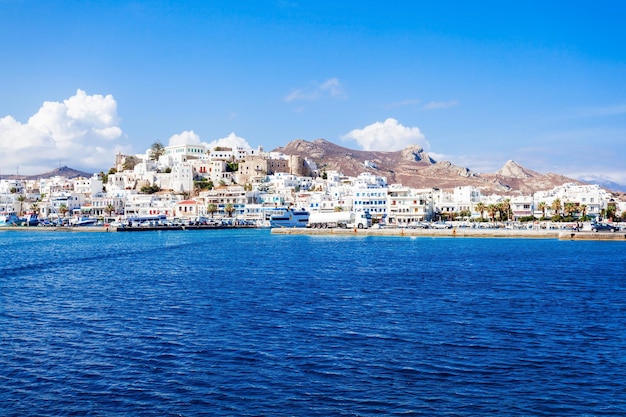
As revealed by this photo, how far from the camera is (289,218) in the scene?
88.4m

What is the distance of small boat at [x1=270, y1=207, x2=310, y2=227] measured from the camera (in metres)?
87.8

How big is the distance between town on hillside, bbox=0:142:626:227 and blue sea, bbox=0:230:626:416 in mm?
55049

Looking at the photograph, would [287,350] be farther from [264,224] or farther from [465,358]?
[264,224]

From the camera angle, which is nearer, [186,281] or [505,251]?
[186,281]

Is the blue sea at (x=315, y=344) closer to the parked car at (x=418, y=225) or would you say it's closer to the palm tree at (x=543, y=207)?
the parked car at (x=418, y=225)

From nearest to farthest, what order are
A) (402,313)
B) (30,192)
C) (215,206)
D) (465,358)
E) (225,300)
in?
(465,358) < (402,313) < (225,300) < (215,206) < (30,192)

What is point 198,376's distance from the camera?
41.9 feet

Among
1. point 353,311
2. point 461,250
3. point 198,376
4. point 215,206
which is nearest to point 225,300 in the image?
point 353,311

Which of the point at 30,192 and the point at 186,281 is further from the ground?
the point at 30,192

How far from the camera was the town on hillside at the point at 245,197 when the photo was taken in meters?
86.4

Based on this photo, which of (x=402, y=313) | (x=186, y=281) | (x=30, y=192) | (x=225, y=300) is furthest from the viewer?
(x=30, y=192)

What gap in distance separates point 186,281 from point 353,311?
1127cm

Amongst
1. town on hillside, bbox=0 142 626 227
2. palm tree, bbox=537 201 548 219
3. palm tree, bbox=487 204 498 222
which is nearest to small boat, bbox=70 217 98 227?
town on hillside, bbox=0 142 626 227

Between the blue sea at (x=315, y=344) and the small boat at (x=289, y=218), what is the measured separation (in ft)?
186
